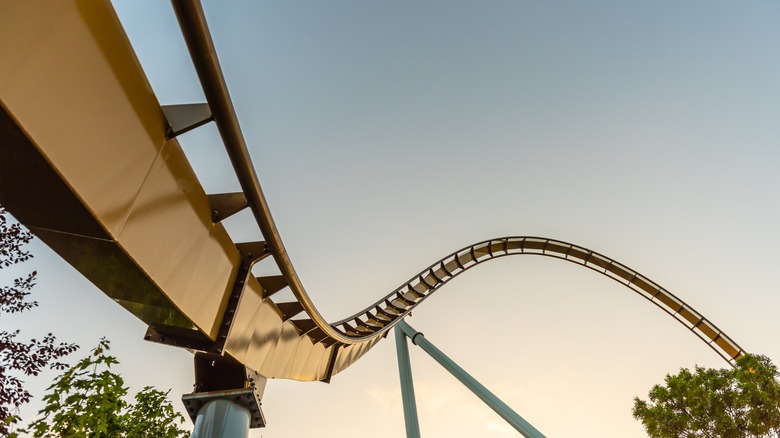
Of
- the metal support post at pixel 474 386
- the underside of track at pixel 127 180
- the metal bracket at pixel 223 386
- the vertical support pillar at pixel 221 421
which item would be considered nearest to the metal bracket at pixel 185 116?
the underside of track at pixel 127 180

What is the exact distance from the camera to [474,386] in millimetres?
9273

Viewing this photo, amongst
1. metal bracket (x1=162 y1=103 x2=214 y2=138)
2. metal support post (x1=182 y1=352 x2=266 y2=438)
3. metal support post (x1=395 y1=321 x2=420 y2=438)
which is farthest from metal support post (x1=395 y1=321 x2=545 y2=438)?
metal bracket (x1=162 y1=103 x2=214 y2=138)

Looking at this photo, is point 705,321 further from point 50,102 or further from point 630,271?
point 50,102

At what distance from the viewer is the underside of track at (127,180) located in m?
1.86

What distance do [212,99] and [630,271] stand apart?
15509 millimetres

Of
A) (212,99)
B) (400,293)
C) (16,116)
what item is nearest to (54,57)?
(16,116)

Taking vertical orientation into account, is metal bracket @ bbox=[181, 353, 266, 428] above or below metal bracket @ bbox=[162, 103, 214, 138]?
below

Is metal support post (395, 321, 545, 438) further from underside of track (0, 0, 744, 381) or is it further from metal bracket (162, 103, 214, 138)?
metal bracket (162, 103, 214, 138)

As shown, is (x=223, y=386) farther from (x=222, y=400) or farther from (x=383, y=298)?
(x=383, y=298)

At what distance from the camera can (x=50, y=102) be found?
1897 mm

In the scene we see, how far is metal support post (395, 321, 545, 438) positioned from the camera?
799cm

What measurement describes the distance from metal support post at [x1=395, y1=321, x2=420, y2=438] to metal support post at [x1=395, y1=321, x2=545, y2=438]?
0.23m

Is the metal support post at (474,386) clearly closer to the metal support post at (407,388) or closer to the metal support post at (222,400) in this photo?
the metal support post at (407,388)

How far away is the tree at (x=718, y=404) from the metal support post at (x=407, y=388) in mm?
6932
